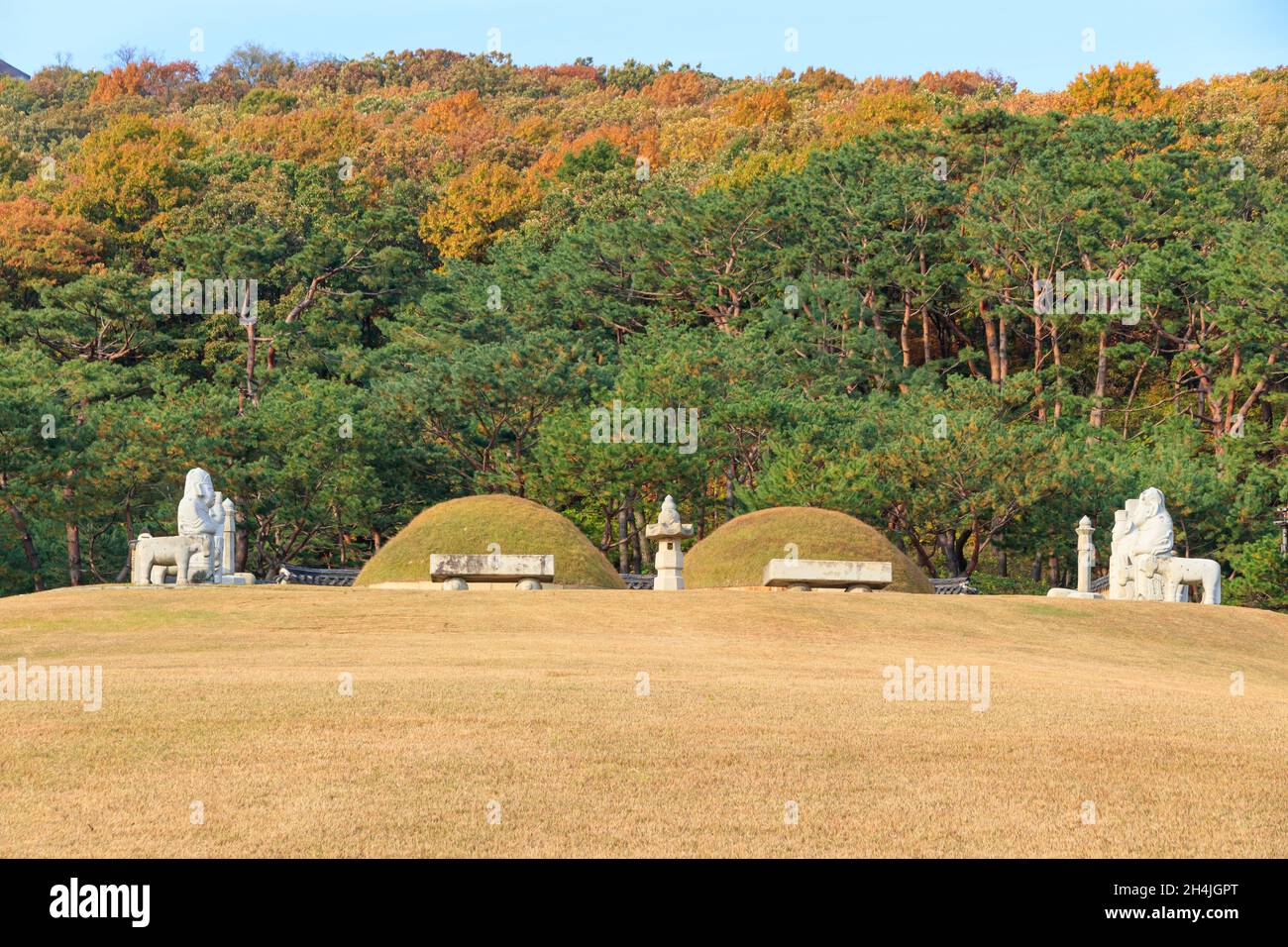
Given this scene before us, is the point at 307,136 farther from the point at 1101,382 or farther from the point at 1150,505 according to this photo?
the point at 1150,505

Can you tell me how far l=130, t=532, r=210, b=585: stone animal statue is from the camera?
Answer: 31.6m

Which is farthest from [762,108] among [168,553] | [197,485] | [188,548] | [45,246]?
[168,553]

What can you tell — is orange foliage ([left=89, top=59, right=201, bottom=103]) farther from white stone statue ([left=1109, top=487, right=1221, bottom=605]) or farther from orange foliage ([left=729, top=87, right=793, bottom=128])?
white stone statue ([left=1109, top=487, right=1221, bottom=605])

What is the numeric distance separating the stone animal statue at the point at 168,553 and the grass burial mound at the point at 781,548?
38.4ft

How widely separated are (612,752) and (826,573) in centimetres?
1922

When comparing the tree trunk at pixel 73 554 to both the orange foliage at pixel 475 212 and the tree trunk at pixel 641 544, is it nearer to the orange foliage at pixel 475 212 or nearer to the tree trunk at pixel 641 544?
the tree trunk at pixel 641 544

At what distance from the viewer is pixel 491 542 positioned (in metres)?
36.0

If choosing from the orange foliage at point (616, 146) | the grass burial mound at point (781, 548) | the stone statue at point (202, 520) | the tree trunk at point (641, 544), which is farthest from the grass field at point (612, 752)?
the orange foliage at point (616, 146)

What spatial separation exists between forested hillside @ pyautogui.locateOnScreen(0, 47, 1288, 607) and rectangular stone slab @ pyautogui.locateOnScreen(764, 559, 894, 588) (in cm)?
1111

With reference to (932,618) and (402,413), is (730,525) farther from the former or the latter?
(402,413)

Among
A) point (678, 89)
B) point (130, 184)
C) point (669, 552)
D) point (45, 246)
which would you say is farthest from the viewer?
point (678, 89)

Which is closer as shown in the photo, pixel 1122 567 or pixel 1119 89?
pixel 1122 567

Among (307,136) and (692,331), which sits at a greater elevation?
(307,136)

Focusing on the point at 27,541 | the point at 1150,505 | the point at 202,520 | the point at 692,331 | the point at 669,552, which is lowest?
the point at 669,552
